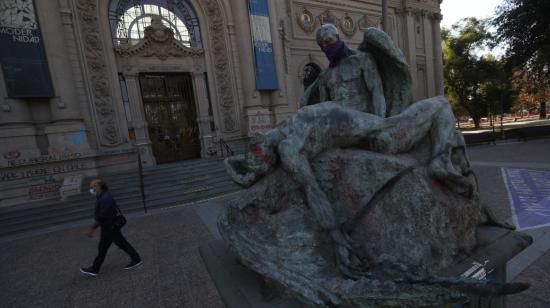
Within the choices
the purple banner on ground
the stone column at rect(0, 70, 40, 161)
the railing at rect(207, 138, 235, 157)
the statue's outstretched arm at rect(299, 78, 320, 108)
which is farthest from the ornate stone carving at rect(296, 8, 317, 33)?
the statue's outstretched arm at rect(299, 78, 320, 108)

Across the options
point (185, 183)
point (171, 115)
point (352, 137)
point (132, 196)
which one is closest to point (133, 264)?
point (352, 137)

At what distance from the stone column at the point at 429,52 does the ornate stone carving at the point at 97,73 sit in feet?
75.4

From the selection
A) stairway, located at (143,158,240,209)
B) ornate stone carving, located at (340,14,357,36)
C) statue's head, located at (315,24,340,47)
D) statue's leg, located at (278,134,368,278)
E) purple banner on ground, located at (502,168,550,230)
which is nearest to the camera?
Answer: statue's leg, located at (278,134,368,278)

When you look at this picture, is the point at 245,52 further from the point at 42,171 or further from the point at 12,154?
the point at 12,154

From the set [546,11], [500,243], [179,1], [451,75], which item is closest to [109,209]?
[500,243]

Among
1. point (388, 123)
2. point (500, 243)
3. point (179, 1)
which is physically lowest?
point (500, 243)

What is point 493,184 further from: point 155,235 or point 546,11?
point 546,11

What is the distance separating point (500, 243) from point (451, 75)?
1276 inches

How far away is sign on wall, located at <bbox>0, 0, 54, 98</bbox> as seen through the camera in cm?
853

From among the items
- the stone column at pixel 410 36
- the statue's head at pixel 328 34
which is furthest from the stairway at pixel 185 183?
the stone column at pixel 410 36

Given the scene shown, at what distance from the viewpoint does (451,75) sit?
92.3 ft

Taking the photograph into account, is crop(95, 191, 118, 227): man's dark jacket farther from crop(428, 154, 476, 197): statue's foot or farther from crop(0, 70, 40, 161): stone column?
crop(0, 70, 40, 161): stone column

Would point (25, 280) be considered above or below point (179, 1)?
below

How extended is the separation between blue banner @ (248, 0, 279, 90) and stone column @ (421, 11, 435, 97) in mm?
15867
